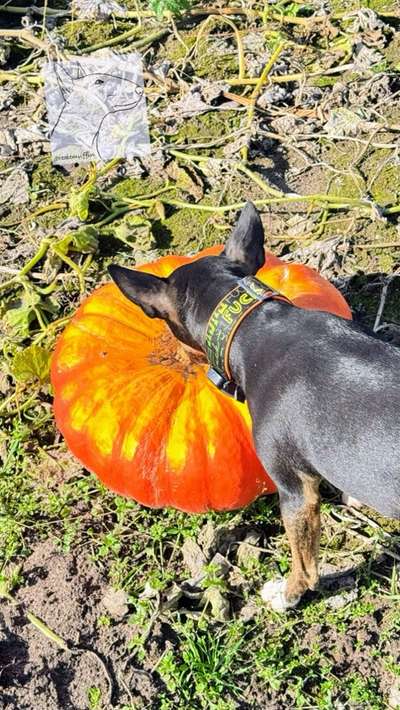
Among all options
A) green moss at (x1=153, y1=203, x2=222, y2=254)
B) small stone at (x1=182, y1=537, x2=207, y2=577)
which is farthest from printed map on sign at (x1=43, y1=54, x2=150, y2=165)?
small stone at (x1=182, y1=537, x2=207, y2=577)

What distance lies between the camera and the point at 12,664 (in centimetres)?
418

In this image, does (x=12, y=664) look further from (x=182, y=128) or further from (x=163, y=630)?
(x=182, y=128)

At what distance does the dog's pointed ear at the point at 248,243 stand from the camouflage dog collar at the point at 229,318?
11.6 inches

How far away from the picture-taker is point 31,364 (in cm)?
512

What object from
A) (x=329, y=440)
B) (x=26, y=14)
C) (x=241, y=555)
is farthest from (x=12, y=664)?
(x=26, y=14)

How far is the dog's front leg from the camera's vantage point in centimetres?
406

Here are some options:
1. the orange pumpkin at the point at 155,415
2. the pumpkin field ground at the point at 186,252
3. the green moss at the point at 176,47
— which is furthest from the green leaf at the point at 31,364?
the green moss at the point at 176,47

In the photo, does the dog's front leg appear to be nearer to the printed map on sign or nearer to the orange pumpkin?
the orange pumpkin

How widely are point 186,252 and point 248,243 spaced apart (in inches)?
59.4

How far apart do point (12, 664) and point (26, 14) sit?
241 inches

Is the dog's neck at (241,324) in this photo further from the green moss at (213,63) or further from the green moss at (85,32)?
the green moss at (85,32)

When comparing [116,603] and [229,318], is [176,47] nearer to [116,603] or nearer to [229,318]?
[229,318]

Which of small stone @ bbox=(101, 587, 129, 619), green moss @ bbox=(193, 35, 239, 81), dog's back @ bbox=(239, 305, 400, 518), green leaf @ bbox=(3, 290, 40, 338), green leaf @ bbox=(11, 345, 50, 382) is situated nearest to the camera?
dog's back @ bbox=(239, 305, 400, 518)

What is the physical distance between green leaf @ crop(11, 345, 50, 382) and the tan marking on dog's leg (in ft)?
5.92
